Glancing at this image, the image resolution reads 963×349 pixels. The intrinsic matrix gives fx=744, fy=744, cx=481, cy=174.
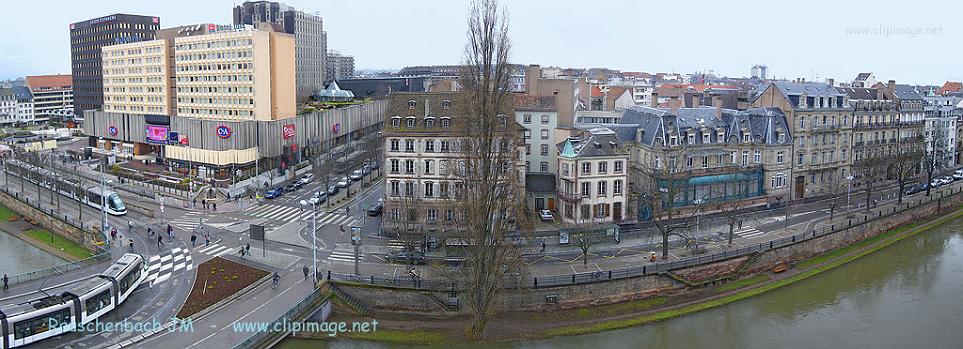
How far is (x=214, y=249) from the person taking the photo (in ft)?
152

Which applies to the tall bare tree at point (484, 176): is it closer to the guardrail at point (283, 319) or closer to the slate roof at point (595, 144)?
the guardrail at point (283, 319)

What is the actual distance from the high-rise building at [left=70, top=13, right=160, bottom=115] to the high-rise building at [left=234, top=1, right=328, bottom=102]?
32.5 metres

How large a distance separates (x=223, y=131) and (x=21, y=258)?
2324cm

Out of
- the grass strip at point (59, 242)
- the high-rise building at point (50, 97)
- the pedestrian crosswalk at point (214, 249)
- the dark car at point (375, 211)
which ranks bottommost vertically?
the grass strip at point (59, 242)

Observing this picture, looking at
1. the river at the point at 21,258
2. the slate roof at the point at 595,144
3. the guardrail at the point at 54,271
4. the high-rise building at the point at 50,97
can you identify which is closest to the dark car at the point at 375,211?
the slate roof at the point at 595,144

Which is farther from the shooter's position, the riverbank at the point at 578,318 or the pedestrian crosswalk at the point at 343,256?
the pedestrian crosswalk at the point at 343,256

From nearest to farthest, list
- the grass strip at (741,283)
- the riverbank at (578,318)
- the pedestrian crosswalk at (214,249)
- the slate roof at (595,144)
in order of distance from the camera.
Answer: the riverbank at (578,318), the grass strip at (741,283), the pedestrian crosswalk at (214,249), the slate roof at (595,144)

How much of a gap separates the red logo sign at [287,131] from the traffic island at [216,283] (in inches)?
1315

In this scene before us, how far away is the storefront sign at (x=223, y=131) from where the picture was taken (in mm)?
70750

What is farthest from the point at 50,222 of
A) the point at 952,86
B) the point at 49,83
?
the point at 952,86

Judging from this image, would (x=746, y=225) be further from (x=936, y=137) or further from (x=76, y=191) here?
(x=76, y=191)

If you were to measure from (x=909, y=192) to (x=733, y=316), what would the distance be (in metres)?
38.5

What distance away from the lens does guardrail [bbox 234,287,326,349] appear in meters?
31.4

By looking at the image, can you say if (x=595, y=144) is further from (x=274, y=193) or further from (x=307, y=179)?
(x=307, y=179)
